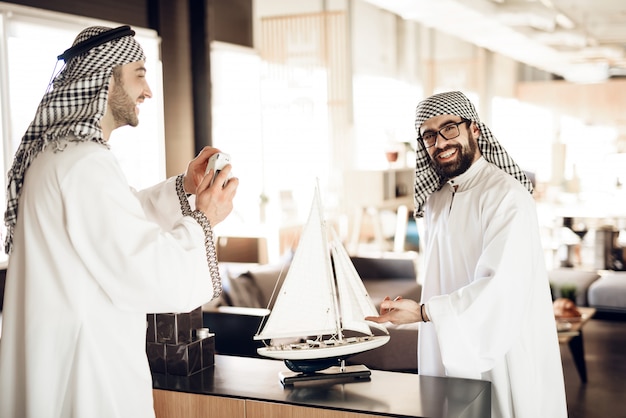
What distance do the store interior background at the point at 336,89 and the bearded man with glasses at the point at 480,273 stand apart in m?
3.37

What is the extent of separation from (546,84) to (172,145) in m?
11.2

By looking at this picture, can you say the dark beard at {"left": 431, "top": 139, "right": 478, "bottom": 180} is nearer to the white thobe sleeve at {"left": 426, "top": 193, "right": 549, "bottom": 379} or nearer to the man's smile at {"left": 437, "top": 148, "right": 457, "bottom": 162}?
the man's smile at {"left": 437, "top": 148, "right": 457, "bottom": 162}

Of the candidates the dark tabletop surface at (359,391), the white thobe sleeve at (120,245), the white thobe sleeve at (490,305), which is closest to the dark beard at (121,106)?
the white thobe sleeve at (120,245)

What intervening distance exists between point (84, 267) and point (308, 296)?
0.61 m

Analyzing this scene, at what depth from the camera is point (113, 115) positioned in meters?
1.84

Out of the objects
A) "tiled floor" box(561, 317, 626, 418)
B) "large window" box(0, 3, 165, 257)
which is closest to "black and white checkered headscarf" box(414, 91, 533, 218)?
"tiled floor" box(561, 317, 626, 418)

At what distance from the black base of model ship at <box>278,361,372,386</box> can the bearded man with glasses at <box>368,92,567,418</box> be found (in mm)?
166

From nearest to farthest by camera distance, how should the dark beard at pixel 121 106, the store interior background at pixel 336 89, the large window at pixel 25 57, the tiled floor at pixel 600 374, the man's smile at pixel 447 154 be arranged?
the dark beard at pixel 121 106, the man's smile at pixel 447 154, the tiled floor at pixel 600 374, the large window at pixel 25 57, the store interior background at pixel 336 89

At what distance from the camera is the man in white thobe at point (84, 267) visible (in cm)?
167

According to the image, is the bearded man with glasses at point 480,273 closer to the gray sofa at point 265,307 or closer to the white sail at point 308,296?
the white sail at point 308,296

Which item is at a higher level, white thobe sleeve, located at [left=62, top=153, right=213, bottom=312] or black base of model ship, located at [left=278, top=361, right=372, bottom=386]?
white thobe sleeve, located at [left=62, top=153, right=213, bottom=312]

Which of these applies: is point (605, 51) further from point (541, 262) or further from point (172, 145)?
point (541, 262)

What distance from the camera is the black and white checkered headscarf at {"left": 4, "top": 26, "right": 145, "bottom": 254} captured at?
172 centimetres

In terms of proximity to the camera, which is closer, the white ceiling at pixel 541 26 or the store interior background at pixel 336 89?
the store interior background at pixel 336 89
